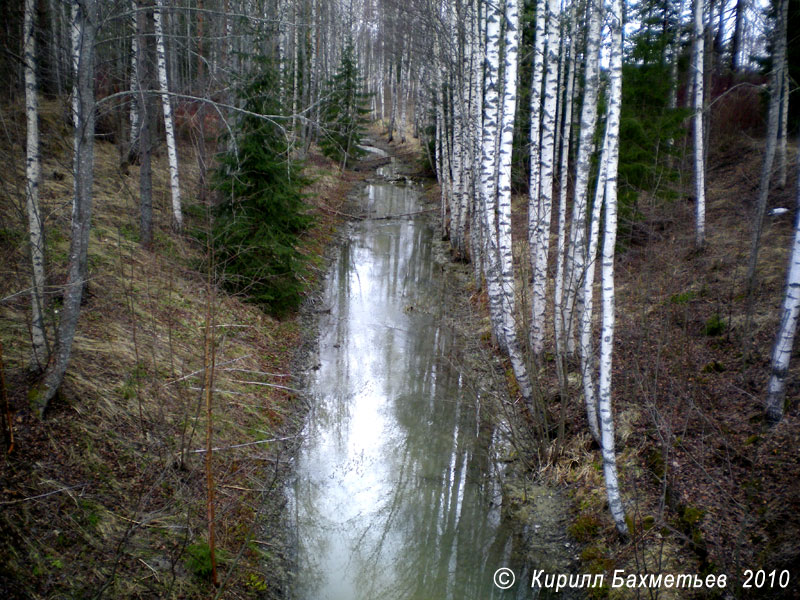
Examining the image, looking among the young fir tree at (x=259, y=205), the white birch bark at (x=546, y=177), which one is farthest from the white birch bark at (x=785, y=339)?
the young fir tree at (x=259, y=205)

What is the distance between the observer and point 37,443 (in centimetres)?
500

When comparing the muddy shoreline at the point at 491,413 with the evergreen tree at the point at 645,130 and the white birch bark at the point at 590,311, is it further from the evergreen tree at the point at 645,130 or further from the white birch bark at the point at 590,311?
the evergreen tree at the point at 645,130

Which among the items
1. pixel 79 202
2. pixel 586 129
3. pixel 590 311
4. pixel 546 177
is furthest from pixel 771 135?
pixel 79 202

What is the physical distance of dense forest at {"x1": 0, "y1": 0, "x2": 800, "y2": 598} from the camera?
4.78 metres

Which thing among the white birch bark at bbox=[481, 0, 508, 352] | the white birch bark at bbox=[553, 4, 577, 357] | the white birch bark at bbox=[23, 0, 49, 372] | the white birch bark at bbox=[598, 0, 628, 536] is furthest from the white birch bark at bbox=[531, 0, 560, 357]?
the white birch bark at bbox=[23, 0, 49, 372]

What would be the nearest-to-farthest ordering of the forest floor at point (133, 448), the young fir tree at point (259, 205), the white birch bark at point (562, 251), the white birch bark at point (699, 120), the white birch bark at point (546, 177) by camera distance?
the forest floor at point (133, 448) < the white birch bark at point (562, 251) < the white birch bark at point (546, 177) < the young fir tree at point (259, 205) < the white birch bark at point (699, 120)

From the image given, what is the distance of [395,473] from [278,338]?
13.6 feet

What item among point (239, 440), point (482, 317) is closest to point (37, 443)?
point (239, 440)


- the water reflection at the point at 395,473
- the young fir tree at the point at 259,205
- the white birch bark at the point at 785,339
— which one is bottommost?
the water reflection at the point at 395,473

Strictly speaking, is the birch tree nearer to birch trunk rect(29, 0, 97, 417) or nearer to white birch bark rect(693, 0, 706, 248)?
birch trunk rect(29, 0, 97, 417)

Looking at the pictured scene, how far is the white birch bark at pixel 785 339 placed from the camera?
18.1 ft

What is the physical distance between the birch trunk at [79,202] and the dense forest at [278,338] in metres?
0.03

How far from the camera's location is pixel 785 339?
18.5 feet

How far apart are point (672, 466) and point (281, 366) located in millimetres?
6293
